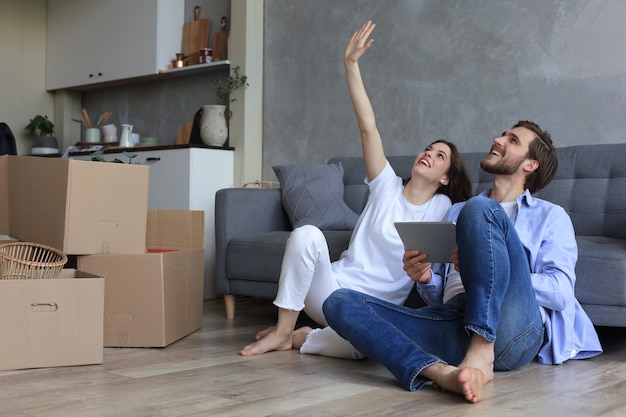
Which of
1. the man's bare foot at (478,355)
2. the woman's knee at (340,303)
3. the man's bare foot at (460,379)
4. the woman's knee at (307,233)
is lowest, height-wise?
the man's bare foot at (460,379)

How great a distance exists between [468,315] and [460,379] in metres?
0.19

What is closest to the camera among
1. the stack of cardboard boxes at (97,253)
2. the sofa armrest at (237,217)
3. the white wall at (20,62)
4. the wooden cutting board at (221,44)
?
the stack of cardboard boxes at (97,253)

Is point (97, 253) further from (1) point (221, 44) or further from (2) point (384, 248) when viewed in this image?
(1) point (221, 44)

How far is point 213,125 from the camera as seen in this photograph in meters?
5.00

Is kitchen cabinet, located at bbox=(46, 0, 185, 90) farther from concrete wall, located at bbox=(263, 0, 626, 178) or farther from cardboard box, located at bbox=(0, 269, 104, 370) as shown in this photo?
cardboard box, located at bbox=(0, 269, 104, 370)

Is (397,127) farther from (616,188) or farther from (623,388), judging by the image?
(623,388)

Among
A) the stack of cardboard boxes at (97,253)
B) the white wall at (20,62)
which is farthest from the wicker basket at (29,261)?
the white wall at (20,62)

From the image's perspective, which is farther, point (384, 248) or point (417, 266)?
point (384, 248)

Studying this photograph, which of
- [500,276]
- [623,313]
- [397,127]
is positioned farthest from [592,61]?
[500,276]

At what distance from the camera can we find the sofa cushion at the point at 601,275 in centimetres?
263

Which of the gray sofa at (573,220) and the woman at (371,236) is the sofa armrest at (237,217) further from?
the woman at (371,236)

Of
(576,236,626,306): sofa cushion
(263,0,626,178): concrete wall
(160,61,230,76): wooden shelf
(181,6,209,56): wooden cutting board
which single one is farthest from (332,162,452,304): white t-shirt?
(181,6,209,56): wooden cutting board

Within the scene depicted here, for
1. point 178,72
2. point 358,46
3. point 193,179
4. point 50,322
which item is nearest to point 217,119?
point 193,179

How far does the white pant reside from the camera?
2633 mm
